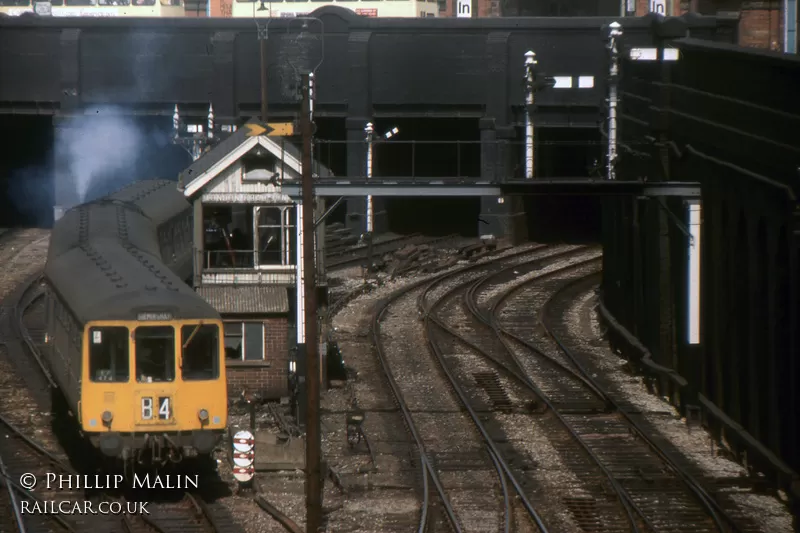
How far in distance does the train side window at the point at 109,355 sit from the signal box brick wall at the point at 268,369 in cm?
695

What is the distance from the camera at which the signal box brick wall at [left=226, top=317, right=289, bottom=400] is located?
2422cm

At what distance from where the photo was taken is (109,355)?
17234 millimetres

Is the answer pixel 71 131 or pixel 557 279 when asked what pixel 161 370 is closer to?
pixel 557 279

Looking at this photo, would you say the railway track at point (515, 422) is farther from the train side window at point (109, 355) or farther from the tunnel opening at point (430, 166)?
the tunnel opening at point (430, 166)

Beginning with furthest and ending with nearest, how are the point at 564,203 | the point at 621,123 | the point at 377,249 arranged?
the point at 564,203 < the point at 377,249 < the point at 621,123

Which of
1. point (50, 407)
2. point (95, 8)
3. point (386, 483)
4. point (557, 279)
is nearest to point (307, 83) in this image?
point (386, 483)

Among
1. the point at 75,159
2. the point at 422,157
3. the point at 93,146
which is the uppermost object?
the point at 93,146

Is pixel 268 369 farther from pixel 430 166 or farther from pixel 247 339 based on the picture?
pixel 430 166

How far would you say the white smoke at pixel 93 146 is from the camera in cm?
4625

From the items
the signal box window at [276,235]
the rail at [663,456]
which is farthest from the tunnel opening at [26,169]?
the signal box window at [276,235]

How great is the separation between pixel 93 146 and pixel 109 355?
100 feet

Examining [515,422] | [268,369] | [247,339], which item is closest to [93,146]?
[247,339]

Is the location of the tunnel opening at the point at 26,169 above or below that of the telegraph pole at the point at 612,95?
below

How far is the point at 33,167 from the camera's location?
52.1 metres
